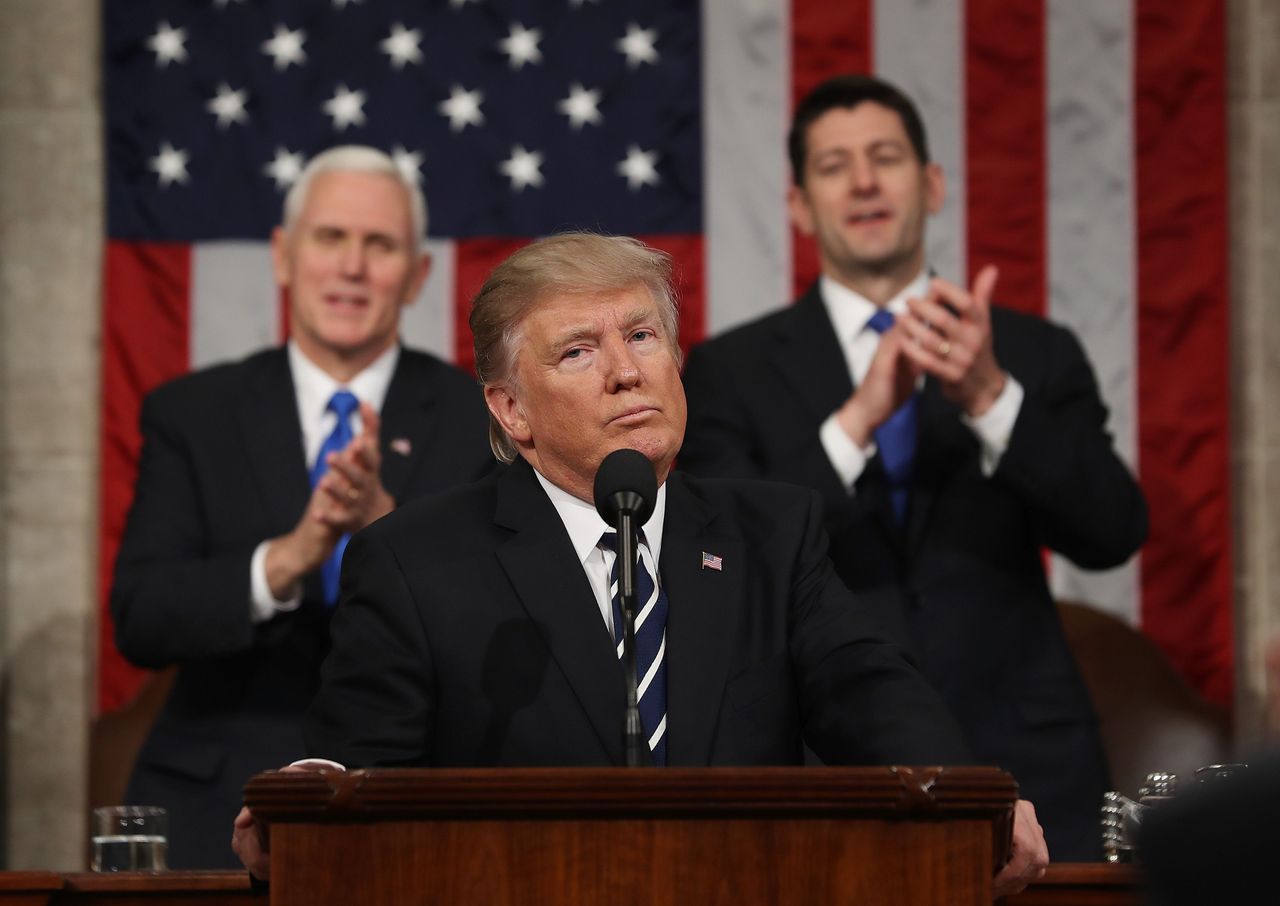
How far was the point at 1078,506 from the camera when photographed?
159 inches

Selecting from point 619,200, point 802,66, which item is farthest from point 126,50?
point 802,66

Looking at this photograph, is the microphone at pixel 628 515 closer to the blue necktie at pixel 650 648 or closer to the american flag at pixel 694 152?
the blue necktie at pixel 650 648

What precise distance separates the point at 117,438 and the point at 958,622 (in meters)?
2.56

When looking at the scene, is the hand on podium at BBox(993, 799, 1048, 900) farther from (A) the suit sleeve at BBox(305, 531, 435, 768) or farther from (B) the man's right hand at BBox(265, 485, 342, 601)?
(B) the man's right hand at BBox(265, 485, 342, 601)

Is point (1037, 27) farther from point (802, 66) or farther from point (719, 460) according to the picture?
point (719, 460)

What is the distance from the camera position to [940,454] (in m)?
4.18

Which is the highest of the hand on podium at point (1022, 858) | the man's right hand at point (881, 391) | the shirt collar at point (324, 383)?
the shirt collar at point (324, 383)

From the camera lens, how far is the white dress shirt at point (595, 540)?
2840 mm

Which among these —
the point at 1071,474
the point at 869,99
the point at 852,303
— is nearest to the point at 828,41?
the point at 869,99

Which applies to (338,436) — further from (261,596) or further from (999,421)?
(999,421)

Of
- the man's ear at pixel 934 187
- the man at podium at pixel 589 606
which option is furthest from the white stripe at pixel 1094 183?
the man at podium at pixel 589 606

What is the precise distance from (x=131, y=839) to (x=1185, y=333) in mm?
3396

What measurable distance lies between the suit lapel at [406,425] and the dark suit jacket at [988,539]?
630 millimetres

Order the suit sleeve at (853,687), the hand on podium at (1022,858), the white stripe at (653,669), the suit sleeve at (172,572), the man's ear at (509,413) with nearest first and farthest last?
the hand on podium at (1022,858)
the suit sleeve at (853,687)
the white stripe at (653,669)
the man's ear at (509,413)
the suit sleeve at (172,572)
